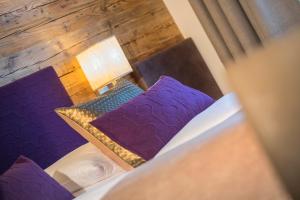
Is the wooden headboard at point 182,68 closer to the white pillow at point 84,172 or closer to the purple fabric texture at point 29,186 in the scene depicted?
the white pillow at point 84,172

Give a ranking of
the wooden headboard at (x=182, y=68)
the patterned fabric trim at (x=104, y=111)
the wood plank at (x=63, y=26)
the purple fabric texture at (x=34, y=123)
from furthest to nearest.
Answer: the wooden headboard at (x=182, y=68)
the wood plank at (x=63, y=26)
the purple fabric texture at (x=34, y=123)
the patterned fabric trim at (x=104, y=111)

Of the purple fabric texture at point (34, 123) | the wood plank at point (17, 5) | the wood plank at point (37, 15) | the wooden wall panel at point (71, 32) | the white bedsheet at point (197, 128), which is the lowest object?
the white bedsheet at point (197, 128)

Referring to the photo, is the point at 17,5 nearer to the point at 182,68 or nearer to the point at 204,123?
the point at 182,68

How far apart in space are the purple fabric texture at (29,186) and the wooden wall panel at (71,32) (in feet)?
2.90

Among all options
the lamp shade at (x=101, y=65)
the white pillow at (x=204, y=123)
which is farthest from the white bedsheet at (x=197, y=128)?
the lamp shade at (x=101, y=65)

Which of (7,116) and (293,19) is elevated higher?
(7,116)

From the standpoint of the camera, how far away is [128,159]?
1.54m

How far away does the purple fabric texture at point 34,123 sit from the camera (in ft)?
6.77

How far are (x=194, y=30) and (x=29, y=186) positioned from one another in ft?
6.39

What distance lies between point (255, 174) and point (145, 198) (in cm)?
29

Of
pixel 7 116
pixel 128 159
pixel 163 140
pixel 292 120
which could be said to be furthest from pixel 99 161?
pixel 292 120

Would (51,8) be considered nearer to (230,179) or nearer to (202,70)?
(202,70)

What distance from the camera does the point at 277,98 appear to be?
458 millimetres

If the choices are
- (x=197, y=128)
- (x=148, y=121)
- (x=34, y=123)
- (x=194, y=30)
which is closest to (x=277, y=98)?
(x=197, y=128)
